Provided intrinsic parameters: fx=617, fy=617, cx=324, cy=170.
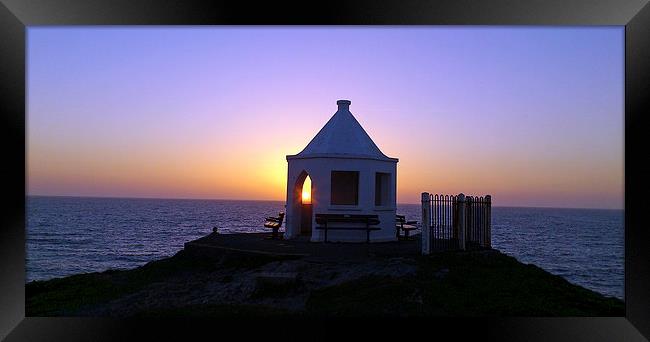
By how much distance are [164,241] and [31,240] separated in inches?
412

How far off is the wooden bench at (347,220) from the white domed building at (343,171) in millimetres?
197

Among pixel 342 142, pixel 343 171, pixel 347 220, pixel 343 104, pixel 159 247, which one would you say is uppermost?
pixel 343 104

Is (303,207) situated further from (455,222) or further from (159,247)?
(159,247)

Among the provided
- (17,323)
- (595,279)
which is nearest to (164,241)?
(595,279)

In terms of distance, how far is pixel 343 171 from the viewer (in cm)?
1795

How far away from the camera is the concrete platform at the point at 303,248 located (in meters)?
14.2

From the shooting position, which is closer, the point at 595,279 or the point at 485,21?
the point at 485,21

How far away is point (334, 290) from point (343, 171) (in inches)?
279

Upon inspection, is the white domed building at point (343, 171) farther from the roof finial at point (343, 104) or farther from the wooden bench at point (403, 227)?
the wooden bench at point (403, 227)

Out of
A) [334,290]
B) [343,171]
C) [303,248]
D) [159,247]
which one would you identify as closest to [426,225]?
[303,248]

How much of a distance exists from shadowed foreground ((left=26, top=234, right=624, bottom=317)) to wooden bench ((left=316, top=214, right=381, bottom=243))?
111 inches

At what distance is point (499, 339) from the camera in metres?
7.43

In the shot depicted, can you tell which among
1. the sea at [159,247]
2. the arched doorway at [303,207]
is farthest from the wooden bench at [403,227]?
the sea at [159,247]

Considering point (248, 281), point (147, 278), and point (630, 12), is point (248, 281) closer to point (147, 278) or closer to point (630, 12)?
point (147, 278)
